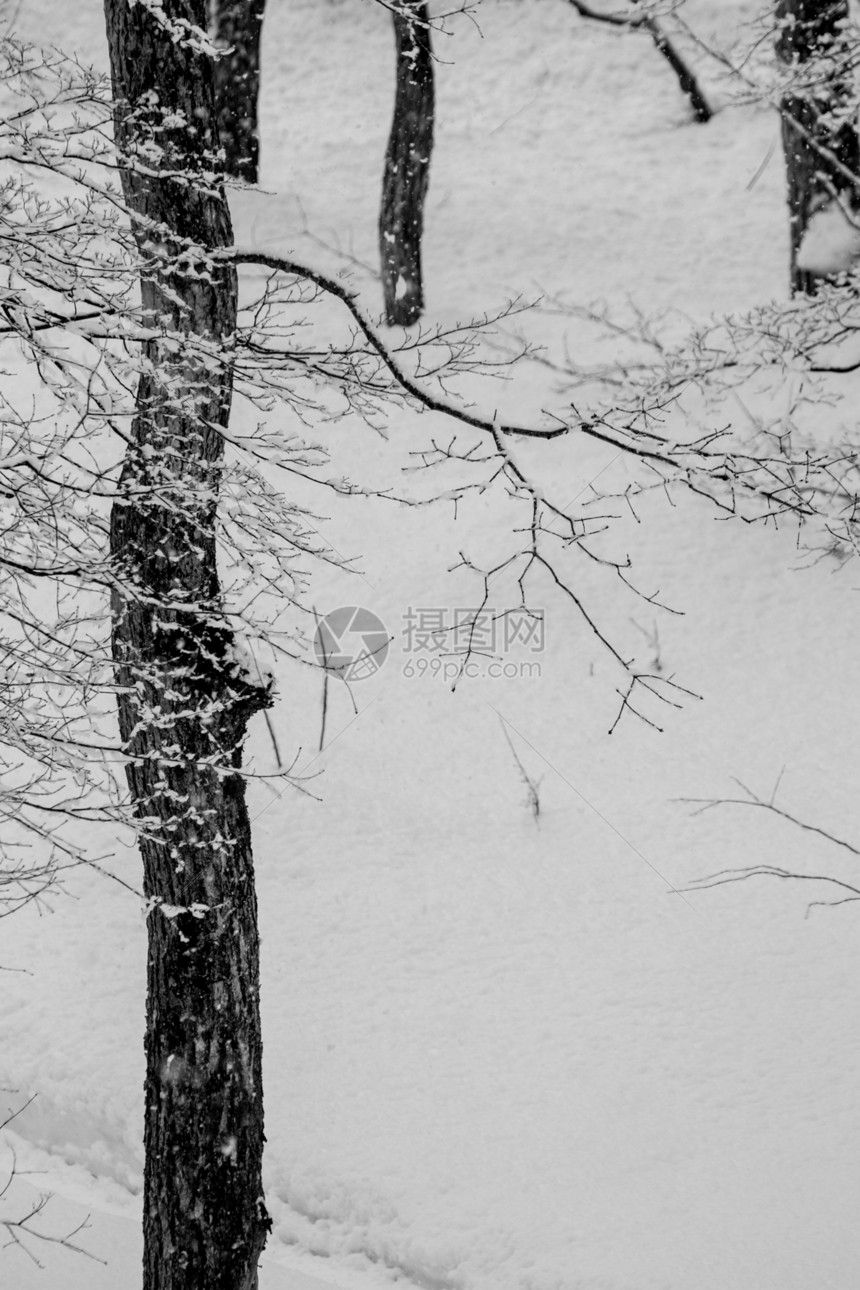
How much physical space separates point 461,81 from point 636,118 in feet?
10.4

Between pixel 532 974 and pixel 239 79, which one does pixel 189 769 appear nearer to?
pixel 532 974

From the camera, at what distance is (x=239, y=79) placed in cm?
1162

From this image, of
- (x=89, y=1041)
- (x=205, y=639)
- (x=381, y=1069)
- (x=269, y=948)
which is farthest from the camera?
(x=269, y=948)

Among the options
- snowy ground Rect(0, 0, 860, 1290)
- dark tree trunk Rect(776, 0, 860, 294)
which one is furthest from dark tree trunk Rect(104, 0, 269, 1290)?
dark tree trunk Rect(776, 0, 860, 294)

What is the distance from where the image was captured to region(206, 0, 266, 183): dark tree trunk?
11359mm

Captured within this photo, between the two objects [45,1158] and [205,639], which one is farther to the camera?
[45,1158]

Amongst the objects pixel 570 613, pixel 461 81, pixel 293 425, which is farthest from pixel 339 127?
pixel 570 613

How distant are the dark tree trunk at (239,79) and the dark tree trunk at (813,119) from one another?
540cm

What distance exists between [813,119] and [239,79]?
607cm

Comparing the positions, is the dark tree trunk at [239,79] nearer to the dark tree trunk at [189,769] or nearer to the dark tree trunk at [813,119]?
the dark tree trunk at [813,119]

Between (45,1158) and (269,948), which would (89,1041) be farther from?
(269,948)

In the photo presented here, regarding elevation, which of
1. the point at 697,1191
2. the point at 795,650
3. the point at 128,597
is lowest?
the point at 697,1191

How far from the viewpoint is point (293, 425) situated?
10539 mm

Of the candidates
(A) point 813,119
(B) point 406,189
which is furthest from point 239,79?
(A) point 813,119
